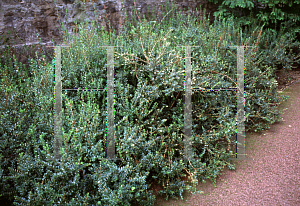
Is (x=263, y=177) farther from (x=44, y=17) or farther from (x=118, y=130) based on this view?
(x=44, y=17)

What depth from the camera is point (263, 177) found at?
2336 millimetres

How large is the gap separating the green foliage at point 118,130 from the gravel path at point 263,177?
0.12m

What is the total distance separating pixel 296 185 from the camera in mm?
2186

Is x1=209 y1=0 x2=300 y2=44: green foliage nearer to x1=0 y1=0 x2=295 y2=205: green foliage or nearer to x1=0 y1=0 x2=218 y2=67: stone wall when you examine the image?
x1=0 y1=0 x2=295 y2=205: green foliage

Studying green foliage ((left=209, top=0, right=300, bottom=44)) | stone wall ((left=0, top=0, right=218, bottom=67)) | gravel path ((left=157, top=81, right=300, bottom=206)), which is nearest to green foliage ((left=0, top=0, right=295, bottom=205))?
gravel path ((left=157, top=81, right=300, bottom=206))

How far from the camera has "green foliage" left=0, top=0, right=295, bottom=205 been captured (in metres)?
1.88

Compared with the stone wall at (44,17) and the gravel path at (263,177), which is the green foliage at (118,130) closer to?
the gravel path at (263,177)

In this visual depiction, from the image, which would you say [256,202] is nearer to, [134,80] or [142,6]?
[134,80]

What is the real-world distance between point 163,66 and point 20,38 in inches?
107

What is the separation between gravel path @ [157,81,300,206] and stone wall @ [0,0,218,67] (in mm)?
2593

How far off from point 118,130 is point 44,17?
2.99 m

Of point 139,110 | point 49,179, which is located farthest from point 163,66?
point 49,179

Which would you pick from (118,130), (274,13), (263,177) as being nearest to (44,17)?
(118,130)

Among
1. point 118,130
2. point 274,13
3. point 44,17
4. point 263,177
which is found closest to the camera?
point 118,130
